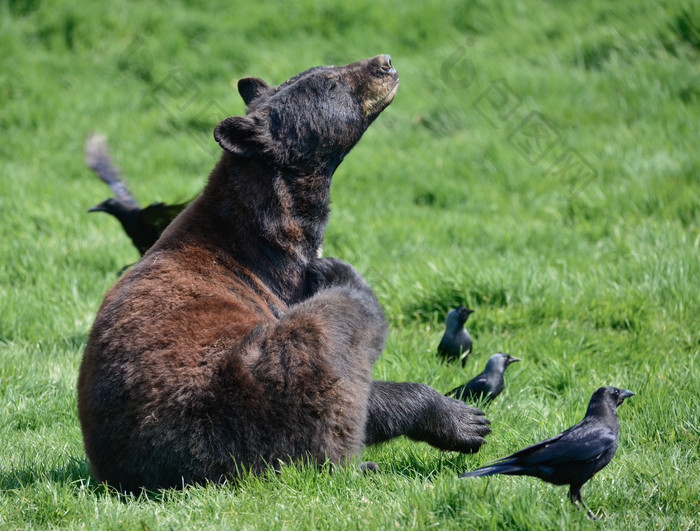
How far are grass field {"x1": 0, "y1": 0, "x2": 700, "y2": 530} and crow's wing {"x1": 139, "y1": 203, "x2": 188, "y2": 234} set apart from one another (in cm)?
88

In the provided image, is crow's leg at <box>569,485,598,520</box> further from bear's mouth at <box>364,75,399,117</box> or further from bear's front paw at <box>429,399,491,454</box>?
bear's mouth at <box>364,75,399,117</box>

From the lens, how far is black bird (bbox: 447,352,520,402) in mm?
4812

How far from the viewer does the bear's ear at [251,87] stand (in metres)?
5.00

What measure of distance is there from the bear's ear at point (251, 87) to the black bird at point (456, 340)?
2.06 metres

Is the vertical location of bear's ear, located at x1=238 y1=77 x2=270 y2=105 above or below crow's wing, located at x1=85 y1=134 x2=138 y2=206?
above

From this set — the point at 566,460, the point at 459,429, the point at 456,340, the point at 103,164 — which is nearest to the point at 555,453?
the point at 566,460

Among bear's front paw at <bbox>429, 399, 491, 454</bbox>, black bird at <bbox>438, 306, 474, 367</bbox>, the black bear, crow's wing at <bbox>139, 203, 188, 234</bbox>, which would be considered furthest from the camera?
crow's wing at <bbox>139, 203, 188, 234</bbox>

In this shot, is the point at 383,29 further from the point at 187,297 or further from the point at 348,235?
the point at 187,297

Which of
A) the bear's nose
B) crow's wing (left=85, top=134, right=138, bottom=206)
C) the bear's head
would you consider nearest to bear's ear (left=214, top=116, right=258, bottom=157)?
the bear's head

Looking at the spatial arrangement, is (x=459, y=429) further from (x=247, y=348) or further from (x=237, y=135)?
(x=237, y=135)

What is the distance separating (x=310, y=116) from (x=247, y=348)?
5.36 feet

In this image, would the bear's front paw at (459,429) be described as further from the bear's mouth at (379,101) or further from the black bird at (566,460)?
the bear's mouth at (379,101)

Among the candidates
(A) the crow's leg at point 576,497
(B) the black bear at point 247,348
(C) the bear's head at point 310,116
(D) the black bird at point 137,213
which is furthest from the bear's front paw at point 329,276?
(D) the black bird at point 137,213

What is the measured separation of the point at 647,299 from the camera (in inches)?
244
